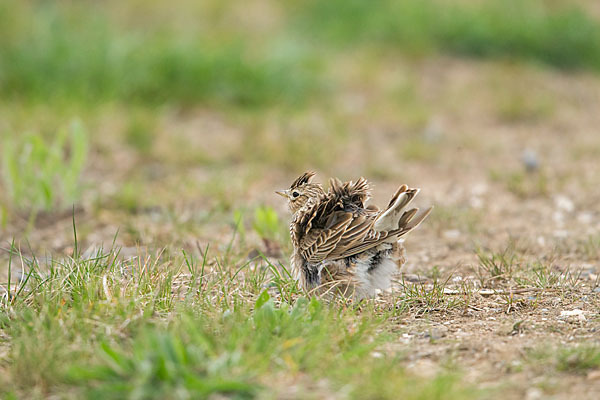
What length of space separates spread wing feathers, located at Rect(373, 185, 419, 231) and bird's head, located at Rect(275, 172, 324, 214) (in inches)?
26.3

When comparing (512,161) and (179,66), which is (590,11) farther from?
(179,66)

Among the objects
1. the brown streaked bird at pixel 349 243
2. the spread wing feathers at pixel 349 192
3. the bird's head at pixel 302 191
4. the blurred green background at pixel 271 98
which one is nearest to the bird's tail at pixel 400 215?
the brown streaked bird at pixel 349 243

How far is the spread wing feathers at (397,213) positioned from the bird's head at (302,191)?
0.67m

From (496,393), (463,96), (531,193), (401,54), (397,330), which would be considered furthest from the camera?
(401,54)

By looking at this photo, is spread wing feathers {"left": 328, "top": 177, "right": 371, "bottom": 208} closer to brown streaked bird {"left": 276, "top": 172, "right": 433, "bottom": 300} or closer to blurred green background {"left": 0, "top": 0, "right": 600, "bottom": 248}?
brown streaked bird {"left": 276, "top": 172, "right": 433, "bottom": 300}

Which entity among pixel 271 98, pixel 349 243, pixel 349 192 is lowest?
pixel 349 243

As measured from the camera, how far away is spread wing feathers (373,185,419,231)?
162 inches

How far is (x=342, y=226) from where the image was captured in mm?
4355

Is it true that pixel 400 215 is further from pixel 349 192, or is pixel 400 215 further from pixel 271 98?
pixel 271 98

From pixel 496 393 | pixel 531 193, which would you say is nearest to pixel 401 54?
pixel 531 193

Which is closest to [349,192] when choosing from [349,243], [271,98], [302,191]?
[302,191]

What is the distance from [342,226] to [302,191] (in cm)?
61

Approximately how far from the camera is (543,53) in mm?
11516

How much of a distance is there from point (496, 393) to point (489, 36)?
9.28 m
